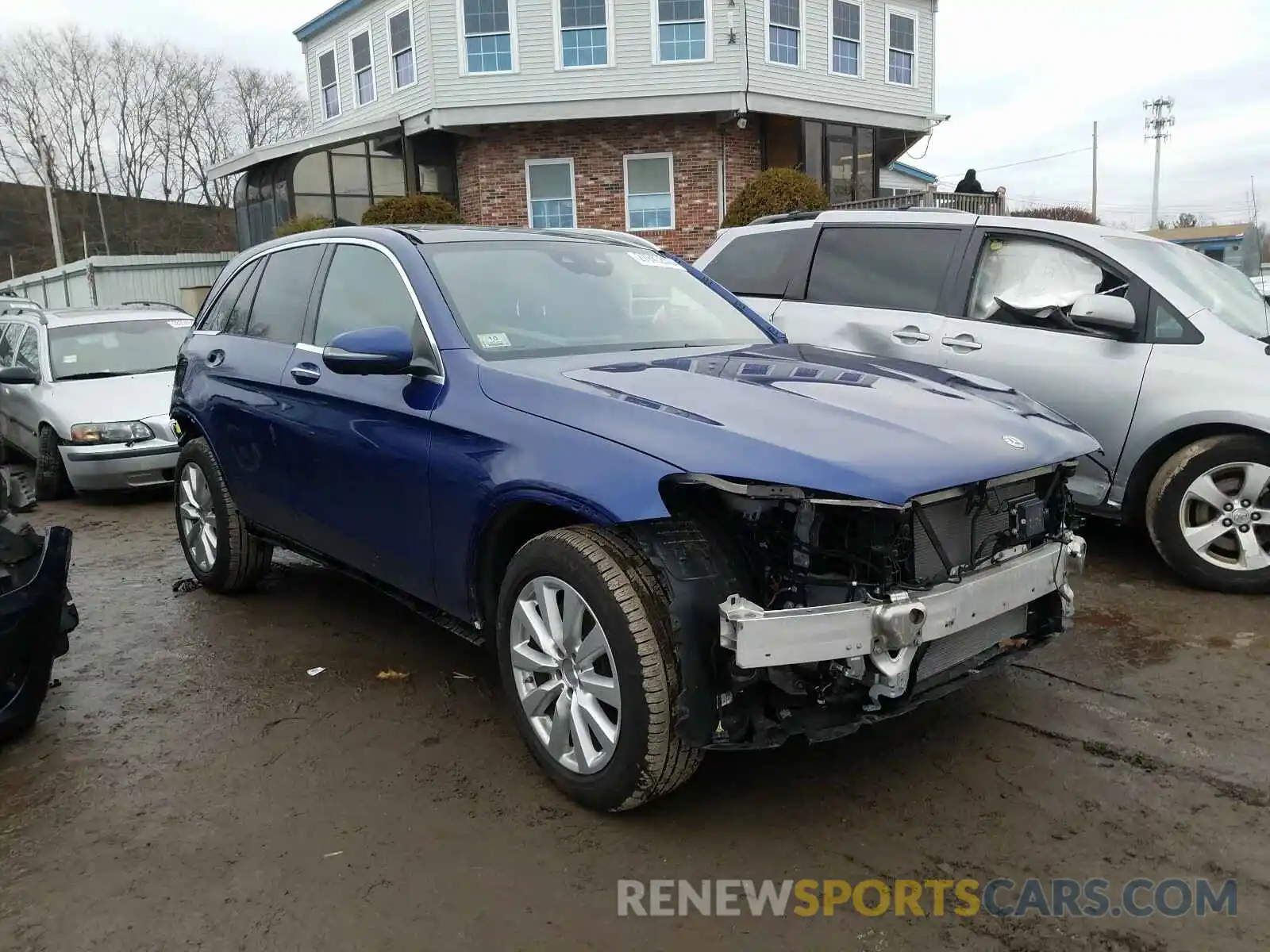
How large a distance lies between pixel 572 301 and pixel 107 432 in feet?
18.7

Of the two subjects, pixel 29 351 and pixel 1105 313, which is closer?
pixel 1105 313

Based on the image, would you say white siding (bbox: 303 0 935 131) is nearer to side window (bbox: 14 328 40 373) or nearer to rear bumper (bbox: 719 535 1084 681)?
side window (bbox: 14 328 40 373)

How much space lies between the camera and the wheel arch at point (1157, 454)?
460cm

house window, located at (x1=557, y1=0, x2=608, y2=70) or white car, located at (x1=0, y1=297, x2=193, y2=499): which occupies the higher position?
house window, located at (x1=557, y1=0, x2=608, y2=70)

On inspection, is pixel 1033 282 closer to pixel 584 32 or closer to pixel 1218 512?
pixel 1218 512

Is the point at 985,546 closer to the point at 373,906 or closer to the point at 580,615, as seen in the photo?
the point at 580,615

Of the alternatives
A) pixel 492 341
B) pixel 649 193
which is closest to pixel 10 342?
pixel 492 341

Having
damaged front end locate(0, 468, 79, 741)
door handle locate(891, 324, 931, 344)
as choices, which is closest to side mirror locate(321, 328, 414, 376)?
damaged front end locate(0, 468, 79, 741)

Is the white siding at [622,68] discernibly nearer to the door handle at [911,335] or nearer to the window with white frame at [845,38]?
the window with white frame at [845,38]

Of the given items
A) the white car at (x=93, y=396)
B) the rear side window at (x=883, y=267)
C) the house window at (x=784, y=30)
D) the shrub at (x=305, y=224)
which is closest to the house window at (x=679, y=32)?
the house window at (x=784, y=30)

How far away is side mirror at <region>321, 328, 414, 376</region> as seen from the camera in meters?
3.28

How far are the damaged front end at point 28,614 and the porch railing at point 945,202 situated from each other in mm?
17161

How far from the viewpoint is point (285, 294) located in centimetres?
458

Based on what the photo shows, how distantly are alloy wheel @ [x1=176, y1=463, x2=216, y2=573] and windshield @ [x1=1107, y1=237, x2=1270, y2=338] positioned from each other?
5.05 m
